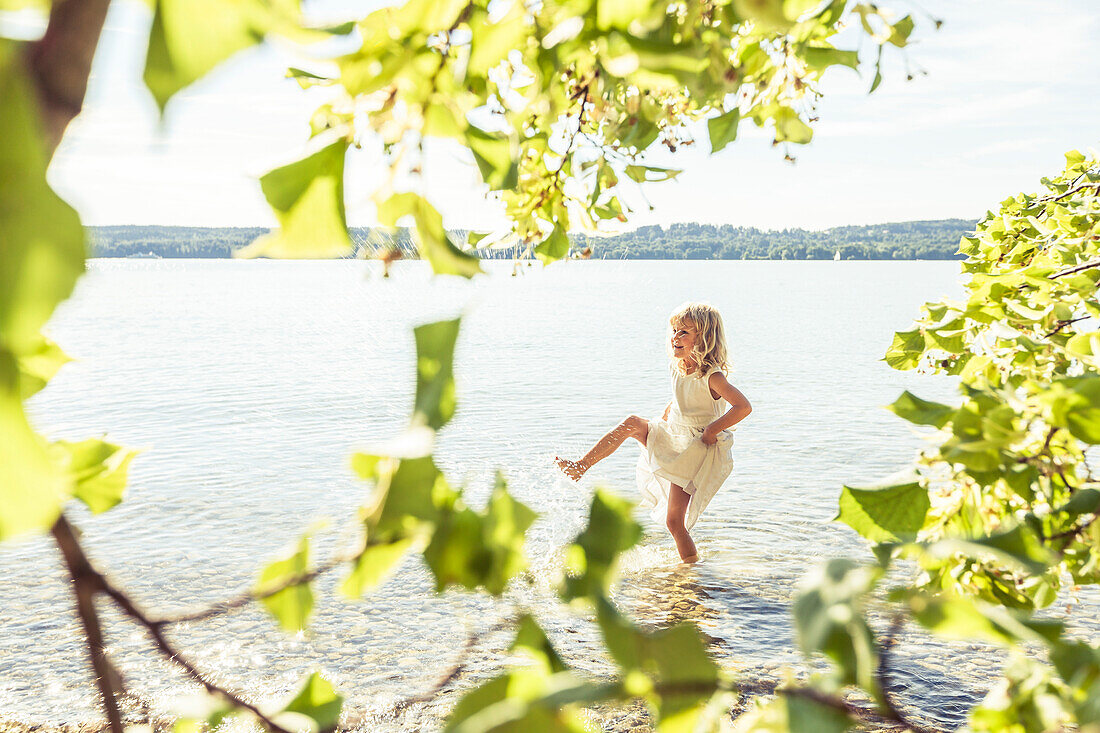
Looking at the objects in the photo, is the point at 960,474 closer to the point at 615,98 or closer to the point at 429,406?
the point at 615,98

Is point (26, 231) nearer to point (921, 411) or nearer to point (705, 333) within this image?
point (921, 411)

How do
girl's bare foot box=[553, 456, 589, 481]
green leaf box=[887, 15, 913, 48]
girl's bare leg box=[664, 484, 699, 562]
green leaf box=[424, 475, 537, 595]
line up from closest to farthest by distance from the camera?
green leaf box=[424, 475, 537, 595] < green leaf box=[887, 15, 913, 48] < girl's bare foot box=[553, 456, 589, 481] < girl's bare leg box=[664, 484, 699, 562]

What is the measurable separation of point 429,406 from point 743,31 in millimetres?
1156

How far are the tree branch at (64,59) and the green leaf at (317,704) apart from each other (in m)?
0.49

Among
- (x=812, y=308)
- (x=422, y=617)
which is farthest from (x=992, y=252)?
(x=812, y=308)

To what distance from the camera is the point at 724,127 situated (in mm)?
1038

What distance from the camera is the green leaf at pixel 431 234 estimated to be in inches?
23.0

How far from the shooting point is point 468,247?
4.01 ft

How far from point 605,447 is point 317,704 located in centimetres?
636

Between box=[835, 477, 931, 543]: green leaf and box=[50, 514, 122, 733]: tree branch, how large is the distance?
656mm

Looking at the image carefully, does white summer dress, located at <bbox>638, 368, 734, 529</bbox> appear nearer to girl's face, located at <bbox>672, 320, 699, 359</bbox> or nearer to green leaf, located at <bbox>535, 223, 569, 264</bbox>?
girl's face, located at <bbox>672, 320, 699, 359</bbox>

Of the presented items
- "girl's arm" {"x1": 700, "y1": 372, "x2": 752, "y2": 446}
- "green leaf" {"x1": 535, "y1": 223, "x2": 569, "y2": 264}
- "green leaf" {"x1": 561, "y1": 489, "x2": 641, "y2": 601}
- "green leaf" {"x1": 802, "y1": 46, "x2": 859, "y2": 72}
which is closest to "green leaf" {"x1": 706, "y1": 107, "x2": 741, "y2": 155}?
"green leaf" {"x1": 802, "y1": 46, "x2": 859, "y2": 72}

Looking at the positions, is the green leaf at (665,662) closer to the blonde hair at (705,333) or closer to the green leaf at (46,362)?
the green leaf at (46,362)

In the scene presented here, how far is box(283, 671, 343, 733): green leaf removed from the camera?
26.3 inches
